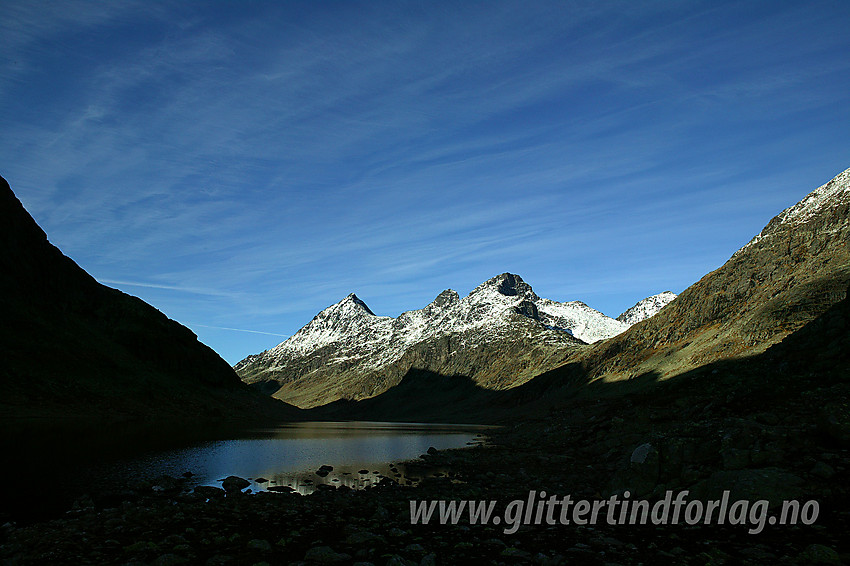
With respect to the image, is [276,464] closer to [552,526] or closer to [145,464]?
[145,464]

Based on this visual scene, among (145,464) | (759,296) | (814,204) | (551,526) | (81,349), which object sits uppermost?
(814,204)

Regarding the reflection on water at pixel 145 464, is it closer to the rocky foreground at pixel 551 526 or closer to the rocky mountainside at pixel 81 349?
the rocky foreground at pixel 551 526

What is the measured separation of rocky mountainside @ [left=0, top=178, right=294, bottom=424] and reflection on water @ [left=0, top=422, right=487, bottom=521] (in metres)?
38.1

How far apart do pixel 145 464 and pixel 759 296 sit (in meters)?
147

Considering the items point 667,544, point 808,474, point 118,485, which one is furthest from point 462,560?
point 118,485

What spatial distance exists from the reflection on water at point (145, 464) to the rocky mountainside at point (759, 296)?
3271 inches

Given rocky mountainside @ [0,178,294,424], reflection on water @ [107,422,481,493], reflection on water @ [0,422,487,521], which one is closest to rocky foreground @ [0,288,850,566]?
reflection on water @ [0,422,487,521]

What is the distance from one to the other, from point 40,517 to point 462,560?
24071mm

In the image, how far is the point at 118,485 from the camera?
120 feet

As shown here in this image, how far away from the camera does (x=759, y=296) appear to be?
130375mm

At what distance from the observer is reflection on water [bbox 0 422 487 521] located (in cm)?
3397

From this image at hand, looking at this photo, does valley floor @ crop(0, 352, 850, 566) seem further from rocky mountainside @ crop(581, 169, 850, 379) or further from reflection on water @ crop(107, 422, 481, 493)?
rocky mountainside @ crop(581, 169, 850, 379)

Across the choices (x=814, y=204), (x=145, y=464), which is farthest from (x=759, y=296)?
(x=145, y=464)

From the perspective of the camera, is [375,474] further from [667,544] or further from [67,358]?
[67,358]
